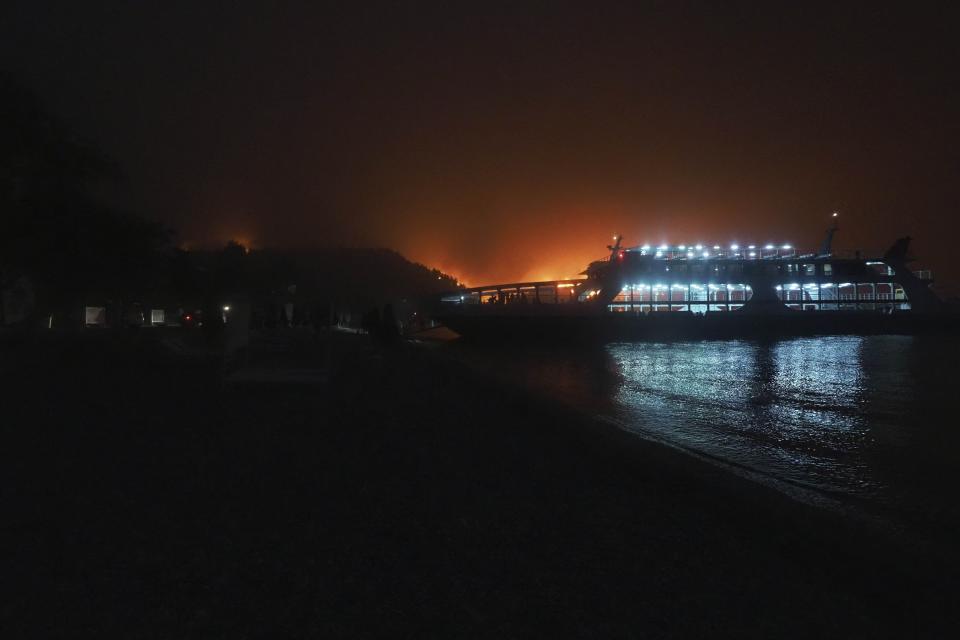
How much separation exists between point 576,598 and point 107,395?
23.4 ft

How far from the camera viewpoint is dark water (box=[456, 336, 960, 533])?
15.1 feet

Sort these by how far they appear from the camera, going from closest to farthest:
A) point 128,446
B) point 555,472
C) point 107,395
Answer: point 555,472 < point 128,446 < point 107,395

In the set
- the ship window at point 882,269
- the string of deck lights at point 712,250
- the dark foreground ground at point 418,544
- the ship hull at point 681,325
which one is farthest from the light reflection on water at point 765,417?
the ship window at point 882,269

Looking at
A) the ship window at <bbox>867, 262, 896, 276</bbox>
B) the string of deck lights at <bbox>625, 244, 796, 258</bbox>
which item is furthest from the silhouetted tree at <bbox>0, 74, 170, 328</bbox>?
the ship window at <bbox>867, 262, 896, 276</bbox>

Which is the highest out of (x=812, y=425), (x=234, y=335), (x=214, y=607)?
(x=234, y=335)

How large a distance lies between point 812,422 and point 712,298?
134ft

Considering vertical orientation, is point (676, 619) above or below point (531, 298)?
below

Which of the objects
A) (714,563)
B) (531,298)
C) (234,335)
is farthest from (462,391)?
(531,298)

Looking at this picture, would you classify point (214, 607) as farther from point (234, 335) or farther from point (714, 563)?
point (234, 335)

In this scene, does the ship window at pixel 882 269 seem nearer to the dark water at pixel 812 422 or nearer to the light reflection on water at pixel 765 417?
the dark water at pixel 812 422

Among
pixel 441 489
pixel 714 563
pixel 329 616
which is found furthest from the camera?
pixel 441 489

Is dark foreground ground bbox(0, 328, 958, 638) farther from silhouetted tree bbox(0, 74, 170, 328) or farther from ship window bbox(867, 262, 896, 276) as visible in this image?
ship window bbox(867, 262, 896, 276)

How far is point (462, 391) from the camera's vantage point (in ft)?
30.7

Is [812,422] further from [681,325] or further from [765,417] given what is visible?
[681,325]
